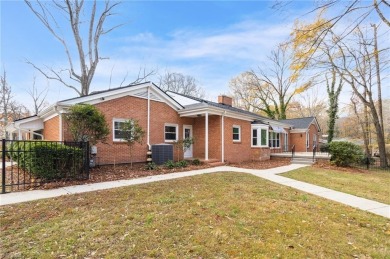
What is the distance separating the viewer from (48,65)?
22672 mm

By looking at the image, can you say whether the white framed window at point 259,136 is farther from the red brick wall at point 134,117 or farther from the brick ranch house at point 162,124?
the red brick wall at point 134,117

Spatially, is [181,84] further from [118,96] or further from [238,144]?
[118,96]

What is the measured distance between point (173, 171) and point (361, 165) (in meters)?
15.9

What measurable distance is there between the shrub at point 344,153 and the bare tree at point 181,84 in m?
30.4

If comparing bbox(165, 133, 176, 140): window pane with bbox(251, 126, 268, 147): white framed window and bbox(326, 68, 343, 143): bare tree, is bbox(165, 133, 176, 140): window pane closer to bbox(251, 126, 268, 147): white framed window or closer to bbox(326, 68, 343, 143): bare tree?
bbox(251, 126, 268, 147): white framed window

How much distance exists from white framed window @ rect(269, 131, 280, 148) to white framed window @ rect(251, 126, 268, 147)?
169 inches

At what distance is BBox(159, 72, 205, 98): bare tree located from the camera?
41062 millimetres

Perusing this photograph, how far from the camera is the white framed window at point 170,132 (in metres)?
14.7

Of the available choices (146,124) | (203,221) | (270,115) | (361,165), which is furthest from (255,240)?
(270,115)

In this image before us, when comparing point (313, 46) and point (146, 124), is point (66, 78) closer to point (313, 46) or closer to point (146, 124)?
point (146, 124)

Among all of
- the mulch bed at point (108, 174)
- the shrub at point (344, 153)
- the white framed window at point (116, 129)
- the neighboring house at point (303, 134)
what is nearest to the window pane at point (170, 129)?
the mulch bed at point (108, 174)

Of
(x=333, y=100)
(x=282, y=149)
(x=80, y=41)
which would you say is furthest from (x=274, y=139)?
(x=80, y=41)

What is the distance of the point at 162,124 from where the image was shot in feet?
47.1

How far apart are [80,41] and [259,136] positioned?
63.7ft
